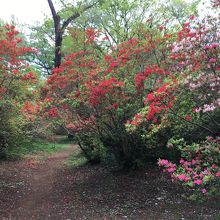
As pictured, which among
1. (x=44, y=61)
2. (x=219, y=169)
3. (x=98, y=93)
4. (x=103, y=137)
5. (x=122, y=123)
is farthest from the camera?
(x=44, y=61)

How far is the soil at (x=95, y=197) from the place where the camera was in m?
6.00

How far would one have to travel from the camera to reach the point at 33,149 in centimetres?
1598

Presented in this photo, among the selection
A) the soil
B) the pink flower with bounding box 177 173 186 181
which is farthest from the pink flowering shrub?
the soil

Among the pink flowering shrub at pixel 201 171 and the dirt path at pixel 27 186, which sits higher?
the pink flowering shrub at pixel 201 171

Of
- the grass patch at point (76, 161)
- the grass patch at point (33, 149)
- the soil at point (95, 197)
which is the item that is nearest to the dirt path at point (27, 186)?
the soil at point (95, 197)

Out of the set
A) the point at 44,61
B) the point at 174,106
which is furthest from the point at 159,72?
the point at 44,61

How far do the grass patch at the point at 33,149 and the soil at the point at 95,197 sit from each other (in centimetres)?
265

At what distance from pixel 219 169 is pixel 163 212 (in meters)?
2.18

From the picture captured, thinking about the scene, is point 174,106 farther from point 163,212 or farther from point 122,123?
point 122,123

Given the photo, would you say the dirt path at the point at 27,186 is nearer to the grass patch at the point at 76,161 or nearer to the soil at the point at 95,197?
the soil at the point at 95,197

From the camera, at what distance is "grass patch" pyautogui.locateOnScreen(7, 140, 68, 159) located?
13.3m

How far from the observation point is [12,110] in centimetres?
946

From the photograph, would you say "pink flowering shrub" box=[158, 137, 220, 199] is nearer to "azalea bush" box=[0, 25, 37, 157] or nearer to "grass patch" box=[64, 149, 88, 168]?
"azalea bush" box=[0, 25, 37, 157]

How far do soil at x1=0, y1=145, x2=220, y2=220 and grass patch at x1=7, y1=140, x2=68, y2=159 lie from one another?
265cm
